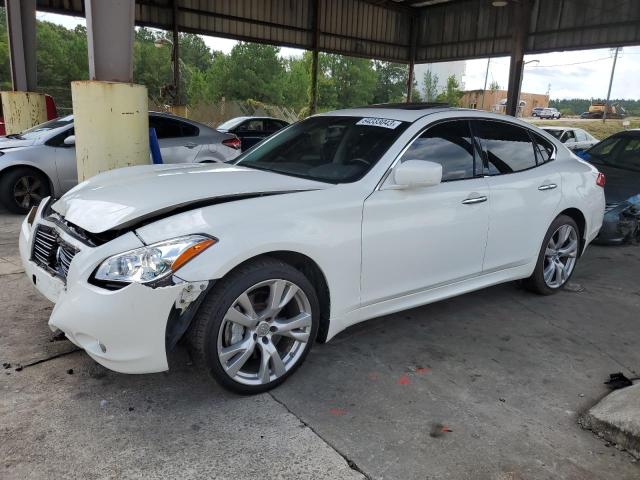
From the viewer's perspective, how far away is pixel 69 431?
256cm

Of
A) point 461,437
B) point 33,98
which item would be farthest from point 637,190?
point 33,98

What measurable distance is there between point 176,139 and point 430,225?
577 cm

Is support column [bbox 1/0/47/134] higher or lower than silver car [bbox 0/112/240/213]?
higher

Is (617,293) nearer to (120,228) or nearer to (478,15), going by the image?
(120,228)

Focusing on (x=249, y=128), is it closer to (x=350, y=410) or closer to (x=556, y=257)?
(x=556, y=257)

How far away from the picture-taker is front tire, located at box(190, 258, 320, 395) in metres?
2.66

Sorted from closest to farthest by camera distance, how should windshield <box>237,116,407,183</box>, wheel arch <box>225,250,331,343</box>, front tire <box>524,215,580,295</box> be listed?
wheel arch <box>225,250,331,343</box>
windshield <box>237,116,407,183</box>
front tire <box>524,215,580,295</box>

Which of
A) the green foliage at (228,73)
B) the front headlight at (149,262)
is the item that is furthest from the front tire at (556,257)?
the green foliage at (228,73)

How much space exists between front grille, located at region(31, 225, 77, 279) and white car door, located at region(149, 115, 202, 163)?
489 cm

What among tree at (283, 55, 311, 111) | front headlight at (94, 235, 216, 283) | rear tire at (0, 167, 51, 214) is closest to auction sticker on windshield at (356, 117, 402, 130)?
front headlight at (94, 235, 216, 283)

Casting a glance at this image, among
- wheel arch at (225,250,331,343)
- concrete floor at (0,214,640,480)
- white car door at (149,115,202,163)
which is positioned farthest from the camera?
white car door at (149,115,202,163)

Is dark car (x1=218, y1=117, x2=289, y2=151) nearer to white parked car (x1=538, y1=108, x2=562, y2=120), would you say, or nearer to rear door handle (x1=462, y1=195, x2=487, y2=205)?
rear door handle (x1=462, y1=195, x2=487, y2=205)

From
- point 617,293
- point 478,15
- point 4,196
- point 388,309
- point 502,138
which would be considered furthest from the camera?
point 478,15

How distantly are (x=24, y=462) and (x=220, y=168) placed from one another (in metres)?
2.14
